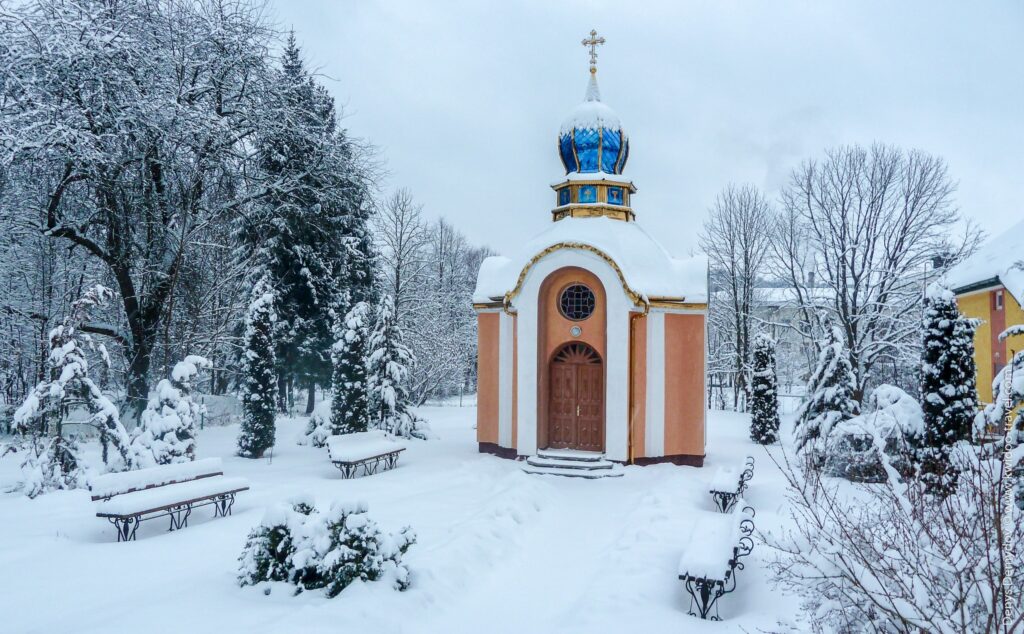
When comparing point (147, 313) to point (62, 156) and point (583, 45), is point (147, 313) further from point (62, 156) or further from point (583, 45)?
point (583, 45)

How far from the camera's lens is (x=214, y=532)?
8.87m

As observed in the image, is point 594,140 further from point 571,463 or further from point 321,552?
point 321,552

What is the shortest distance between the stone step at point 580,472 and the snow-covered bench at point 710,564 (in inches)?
209

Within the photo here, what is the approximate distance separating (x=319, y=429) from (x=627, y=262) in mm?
9704

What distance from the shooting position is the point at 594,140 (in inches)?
650

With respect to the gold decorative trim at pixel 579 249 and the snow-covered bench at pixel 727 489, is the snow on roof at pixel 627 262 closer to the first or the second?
the gold decorative trim at pixel 579 249

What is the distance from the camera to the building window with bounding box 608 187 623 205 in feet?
54.6

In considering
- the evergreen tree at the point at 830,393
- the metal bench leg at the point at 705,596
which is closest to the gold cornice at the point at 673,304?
the evergreen tree at the point at 830,393

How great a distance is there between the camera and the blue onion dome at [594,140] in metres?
16.5

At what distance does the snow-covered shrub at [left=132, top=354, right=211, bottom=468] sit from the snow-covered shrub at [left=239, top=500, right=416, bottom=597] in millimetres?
5409

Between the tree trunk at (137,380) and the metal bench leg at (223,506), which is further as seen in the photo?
the tree trunk at (137,380)

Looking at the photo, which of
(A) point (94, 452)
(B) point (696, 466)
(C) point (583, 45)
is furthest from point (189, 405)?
(C) point (583, 45)

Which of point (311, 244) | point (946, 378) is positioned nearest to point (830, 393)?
point (946, 378)

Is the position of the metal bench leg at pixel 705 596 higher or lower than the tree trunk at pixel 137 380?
lower
